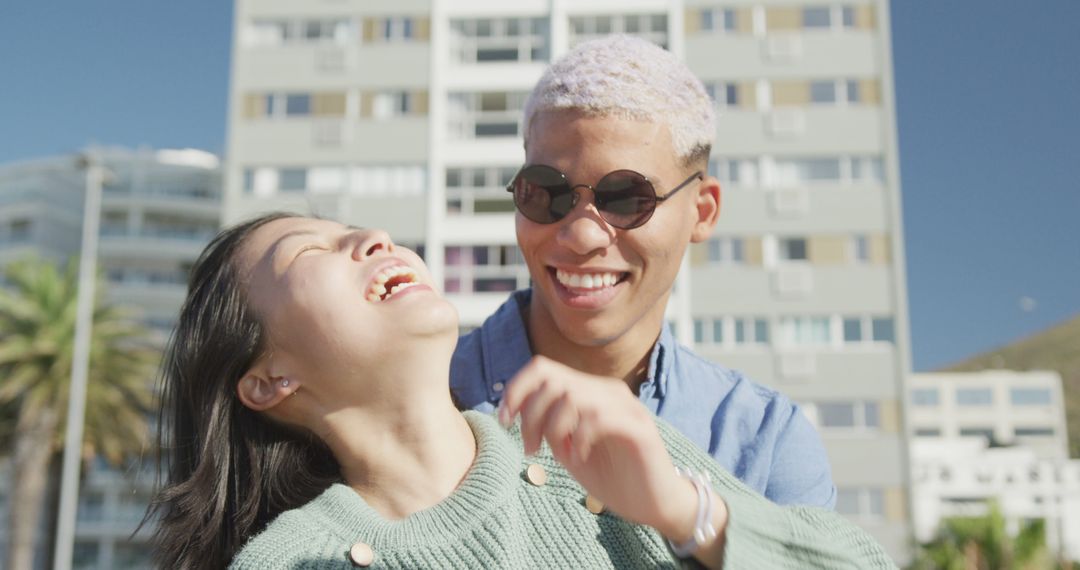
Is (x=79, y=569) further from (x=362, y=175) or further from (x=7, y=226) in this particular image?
(x=362, y=175)

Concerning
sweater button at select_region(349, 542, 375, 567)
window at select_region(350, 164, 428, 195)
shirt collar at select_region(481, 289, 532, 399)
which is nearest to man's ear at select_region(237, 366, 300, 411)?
sweater button at select_region(349, 542, 375, 567)

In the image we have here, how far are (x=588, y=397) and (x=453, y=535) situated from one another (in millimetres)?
745

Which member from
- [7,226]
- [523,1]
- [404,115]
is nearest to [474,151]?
[404,115]

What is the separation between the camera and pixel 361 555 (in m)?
2.24

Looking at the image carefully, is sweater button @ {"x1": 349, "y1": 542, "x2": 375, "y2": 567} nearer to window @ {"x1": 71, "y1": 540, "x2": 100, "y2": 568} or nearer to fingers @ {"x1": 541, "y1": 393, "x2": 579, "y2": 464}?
fingers @ {"x1": 541, "y1": 393, "x2": 579, "y2": 464}

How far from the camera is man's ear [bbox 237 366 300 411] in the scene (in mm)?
2586

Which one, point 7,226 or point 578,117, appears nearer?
point 578,117

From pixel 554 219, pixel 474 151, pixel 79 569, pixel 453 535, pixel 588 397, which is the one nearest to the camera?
pixel 588 397

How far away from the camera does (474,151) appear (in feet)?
118

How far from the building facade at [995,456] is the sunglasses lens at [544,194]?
69.6ft

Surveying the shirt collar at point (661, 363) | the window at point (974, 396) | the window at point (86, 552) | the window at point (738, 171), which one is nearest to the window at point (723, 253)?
the window at point (738, 171)

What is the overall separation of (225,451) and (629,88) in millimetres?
1375

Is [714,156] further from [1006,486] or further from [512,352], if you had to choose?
[1006,486]

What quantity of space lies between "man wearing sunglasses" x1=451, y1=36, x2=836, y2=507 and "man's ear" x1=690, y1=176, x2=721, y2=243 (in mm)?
23
